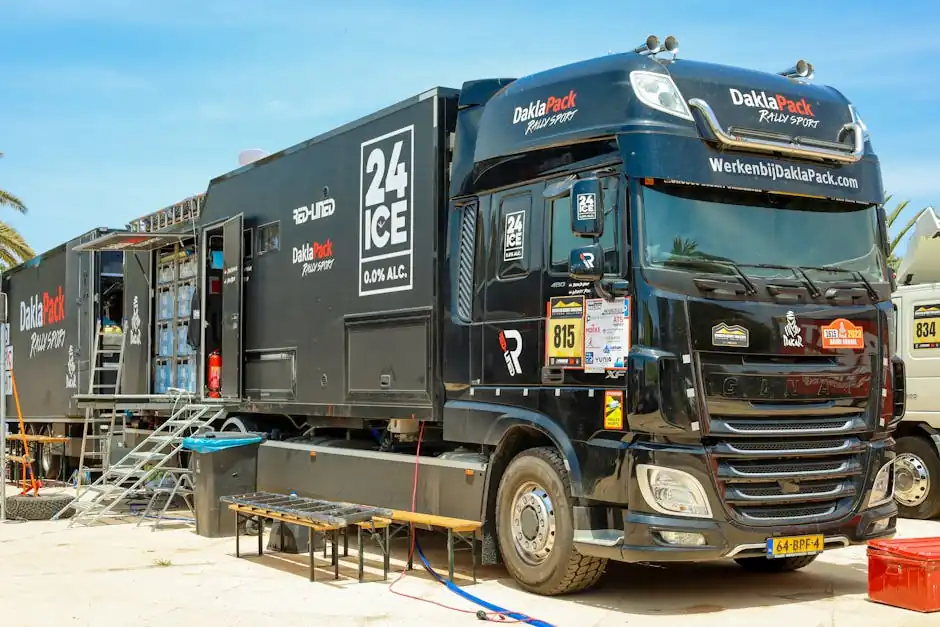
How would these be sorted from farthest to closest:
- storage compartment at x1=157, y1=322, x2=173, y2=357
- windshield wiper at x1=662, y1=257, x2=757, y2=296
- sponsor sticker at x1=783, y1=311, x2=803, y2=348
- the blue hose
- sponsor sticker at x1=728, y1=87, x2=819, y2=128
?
storage compartment at x1=157, y1=322, x2=173, y2=357 → sponsor sticker at x1=728, y1=87, x2=819, y2=128 → sponsor sticker at x1=783, y1=311, x2=803, y2=348 → windshield wiper at x1=662, y1=257, x2=757, y2=296 → the blue hose

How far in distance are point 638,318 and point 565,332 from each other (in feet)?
2.40

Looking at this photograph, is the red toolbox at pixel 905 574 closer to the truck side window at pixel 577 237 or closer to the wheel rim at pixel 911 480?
the truck side window at pixel 577 237

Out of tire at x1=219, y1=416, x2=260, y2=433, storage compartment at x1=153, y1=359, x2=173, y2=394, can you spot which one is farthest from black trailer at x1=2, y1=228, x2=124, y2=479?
tire at x1=219, y1=416, x2=260, y2=433

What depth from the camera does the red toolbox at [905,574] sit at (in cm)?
741

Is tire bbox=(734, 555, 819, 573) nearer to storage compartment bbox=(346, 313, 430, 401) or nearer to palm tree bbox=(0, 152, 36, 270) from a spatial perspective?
storage compartment bbox=(346, 313, 430, 401)

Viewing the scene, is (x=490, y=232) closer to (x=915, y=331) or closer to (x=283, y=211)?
(x=283, y=211)

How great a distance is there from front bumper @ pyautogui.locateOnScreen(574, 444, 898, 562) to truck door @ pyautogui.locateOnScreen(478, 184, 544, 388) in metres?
1.14

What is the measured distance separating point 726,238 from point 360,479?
448 centimetres

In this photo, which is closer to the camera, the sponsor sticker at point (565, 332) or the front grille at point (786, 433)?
the front grille at point (786, 433)

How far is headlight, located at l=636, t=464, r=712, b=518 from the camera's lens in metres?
7.17

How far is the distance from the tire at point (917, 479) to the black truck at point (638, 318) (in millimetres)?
4191

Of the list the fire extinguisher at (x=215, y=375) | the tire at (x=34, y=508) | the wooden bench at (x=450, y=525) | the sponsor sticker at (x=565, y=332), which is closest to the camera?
the sponsor sticker at (x=565, y=332)

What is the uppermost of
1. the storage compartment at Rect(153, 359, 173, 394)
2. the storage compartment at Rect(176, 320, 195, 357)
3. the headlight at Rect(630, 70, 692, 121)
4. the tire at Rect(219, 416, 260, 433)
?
the headlight at Rect(630, 70, 692, 121)

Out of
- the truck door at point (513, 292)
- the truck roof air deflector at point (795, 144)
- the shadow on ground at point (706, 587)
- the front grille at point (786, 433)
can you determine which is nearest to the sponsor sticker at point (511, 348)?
the truck door at point (513, 292)
